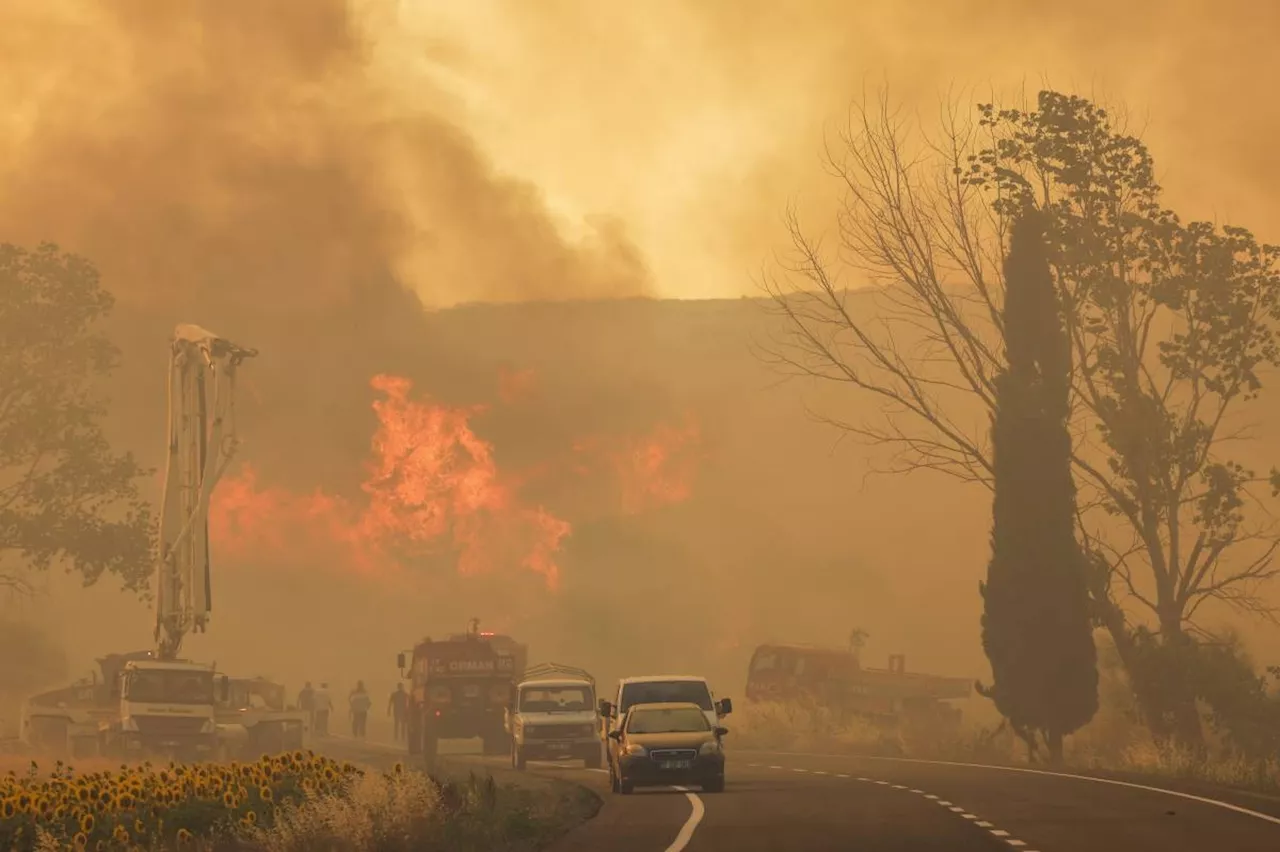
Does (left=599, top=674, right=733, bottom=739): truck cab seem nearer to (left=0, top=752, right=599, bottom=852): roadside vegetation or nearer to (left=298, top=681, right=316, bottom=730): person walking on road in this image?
(left=0, top=752, right=599, bottom=852): roadside vegetation

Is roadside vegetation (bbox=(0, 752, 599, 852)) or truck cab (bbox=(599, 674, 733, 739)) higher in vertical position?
truck cab (bbox=(599, 674, 733, 739))

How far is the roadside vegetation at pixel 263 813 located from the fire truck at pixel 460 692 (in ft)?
79.7

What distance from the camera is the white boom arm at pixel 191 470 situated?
4469 cm

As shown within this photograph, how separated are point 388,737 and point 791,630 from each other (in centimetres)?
6386

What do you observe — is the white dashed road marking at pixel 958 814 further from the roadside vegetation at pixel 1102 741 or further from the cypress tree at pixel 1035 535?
the cypress tree at pixel 1035 535

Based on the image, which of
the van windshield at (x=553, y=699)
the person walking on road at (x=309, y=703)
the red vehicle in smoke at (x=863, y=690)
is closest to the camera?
the van windshield at (x=553, y=699)

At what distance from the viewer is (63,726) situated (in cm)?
4550

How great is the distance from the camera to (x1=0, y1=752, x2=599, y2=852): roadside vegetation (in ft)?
66.2

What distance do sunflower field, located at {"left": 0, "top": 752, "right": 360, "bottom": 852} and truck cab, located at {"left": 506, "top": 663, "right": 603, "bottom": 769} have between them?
66.4 feet

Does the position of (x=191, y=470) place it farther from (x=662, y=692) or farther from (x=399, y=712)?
(x=399, y=712)

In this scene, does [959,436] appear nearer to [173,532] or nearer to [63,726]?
[173,532]

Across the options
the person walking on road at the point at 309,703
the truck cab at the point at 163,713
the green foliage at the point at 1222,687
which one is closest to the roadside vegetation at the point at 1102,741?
the green foliage at the point at 1222,687

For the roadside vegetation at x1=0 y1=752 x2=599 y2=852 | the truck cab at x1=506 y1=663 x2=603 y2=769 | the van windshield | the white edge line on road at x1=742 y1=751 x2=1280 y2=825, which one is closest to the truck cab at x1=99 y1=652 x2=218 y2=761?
the truck cab at x1=506 y1=663 x2=603 y2=769

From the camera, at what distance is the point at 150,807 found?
69.6ft
